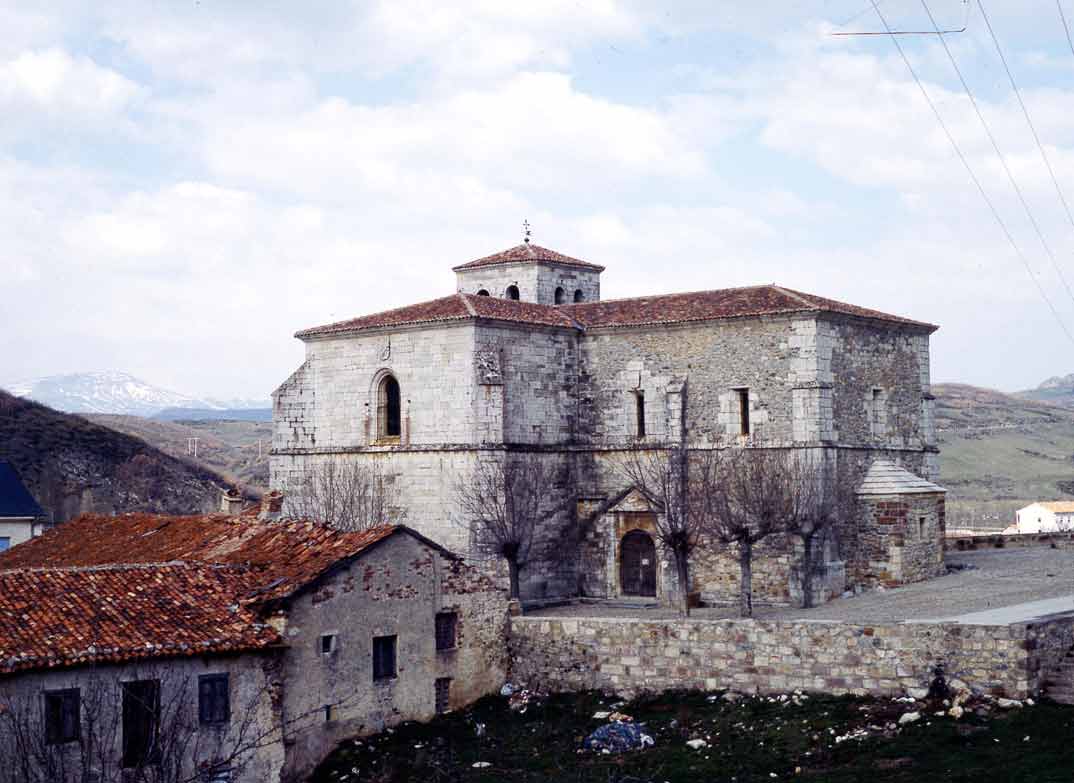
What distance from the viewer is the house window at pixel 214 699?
22.2m

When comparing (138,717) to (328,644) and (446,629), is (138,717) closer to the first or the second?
(328,644)

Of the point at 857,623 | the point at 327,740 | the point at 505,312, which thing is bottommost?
the point at 327,740

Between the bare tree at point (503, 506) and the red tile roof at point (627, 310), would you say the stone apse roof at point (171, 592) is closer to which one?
the bare tree at point (503, 506)

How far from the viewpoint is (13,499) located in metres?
40.5

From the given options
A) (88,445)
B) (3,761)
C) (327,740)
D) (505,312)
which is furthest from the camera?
(88,445)

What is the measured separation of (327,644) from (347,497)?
11835 millimetres

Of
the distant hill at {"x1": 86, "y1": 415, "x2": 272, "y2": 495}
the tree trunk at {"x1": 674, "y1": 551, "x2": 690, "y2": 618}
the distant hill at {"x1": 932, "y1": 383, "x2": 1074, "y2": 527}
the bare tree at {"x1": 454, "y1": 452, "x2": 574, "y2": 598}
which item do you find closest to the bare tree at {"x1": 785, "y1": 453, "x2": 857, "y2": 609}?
the tree trunk at {"x1": 674, "y1": 551, "x2": 690, "y2": 618}

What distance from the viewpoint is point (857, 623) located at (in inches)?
932

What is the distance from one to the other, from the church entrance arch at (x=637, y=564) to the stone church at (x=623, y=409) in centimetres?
4

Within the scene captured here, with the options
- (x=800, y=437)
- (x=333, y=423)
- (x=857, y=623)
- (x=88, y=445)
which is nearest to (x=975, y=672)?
(x=857, y=623)

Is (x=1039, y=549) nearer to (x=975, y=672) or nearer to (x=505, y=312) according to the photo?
(x=505, y=312)

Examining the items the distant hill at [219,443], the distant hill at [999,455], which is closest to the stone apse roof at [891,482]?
the distant hill at [219,443]

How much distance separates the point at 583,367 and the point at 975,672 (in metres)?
16.7

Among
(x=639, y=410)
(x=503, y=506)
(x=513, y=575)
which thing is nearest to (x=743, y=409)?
Result: (x=639, y=410)
